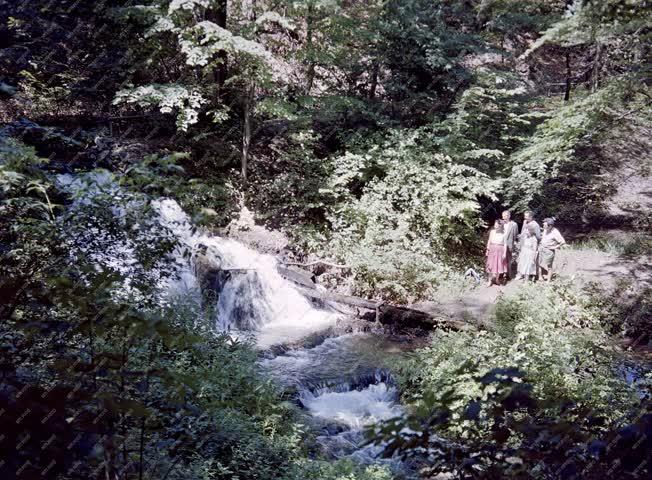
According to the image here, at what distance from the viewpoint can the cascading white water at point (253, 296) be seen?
33.6ft

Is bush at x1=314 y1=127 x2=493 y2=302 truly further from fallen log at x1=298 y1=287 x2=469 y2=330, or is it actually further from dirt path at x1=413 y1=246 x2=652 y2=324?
fallen log at x1=298 y1=287 x2=469 y2=330

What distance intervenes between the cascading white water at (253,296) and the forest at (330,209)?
59mm

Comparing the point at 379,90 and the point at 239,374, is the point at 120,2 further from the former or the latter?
the point at 239,374

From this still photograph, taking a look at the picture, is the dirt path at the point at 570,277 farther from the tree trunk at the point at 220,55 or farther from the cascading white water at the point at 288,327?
the tree trunk at the point at 220,55

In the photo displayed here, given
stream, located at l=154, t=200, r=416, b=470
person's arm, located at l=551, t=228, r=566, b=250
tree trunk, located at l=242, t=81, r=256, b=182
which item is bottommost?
stream, located at l=154, t=200, r=416, b=470

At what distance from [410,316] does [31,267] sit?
8475 millimetres

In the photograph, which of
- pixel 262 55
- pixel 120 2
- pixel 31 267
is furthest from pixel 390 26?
pixel 31 267

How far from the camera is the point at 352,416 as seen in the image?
7.52 meters

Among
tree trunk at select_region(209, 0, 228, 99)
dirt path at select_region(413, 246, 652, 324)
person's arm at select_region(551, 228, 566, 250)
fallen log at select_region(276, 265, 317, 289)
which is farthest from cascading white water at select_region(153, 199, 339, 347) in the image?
person's arm at select_region(551, 228, 566, 250)

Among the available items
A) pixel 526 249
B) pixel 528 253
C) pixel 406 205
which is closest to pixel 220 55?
pixel 406 205

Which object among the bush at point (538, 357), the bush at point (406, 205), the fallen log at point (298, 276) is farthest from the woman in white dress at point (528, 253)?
the fallen log at point (298, 276)

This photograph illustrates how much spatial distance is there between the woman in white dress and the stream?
14.2ft

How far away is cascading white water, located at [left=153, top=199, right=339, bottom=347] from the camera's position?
10.2 metres

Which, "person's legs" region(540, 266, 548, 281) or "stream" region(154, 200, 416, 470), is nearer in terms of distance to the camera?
"stream" region(154, 200, 416, 470)
